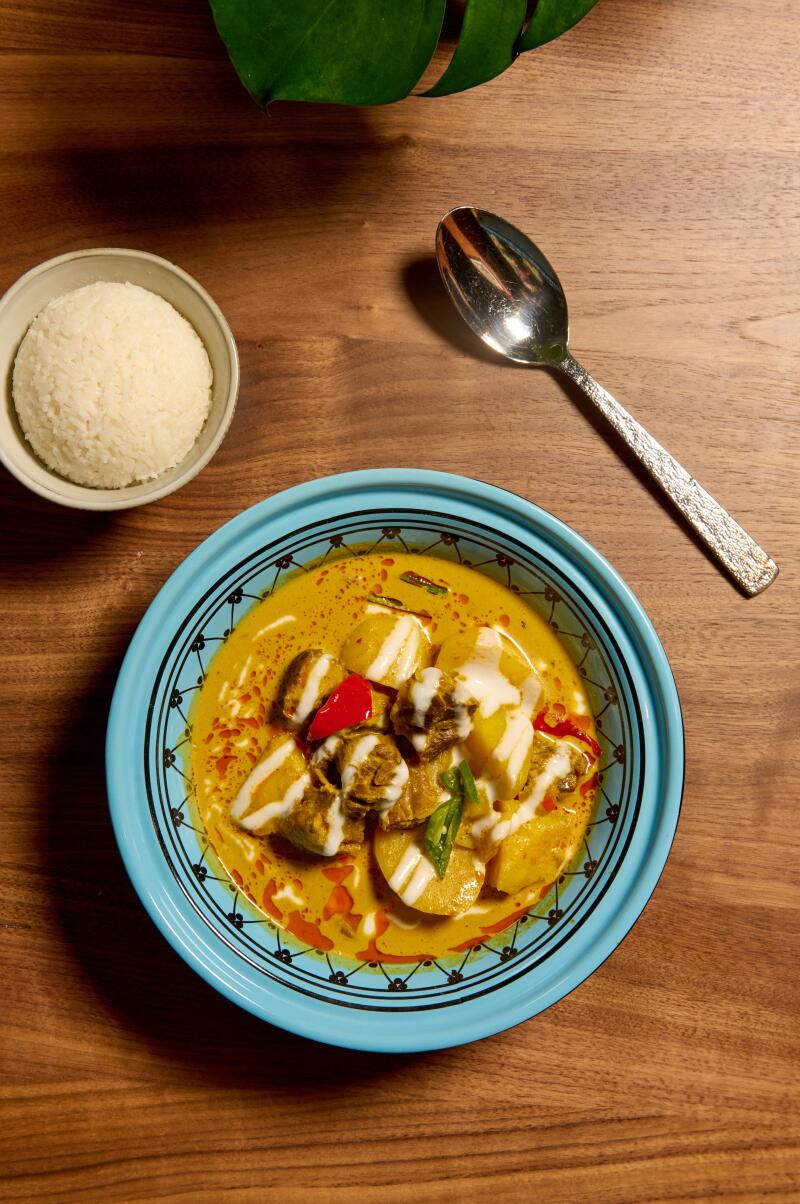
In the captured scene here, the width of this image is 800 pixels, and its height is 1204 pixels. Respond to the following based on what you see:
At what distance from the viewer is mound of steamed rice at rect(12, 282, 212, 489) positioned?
4.68ft

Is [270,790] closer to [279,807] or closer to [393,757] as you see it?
[279,807]

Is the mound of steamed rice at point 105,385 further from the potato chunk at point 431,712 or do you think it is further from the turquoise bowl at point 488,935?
the potato chunk at point 431,712

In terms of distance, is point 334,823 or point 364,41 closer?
point 364,41

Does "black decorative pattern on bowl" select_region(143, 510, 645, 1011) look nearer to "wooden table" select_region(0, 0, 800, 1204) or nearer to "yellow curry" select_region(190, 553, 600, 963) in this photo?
"yellow curry" select_region(190, 553, 600, 963)

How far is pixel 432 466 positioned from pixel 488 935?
0.83 m

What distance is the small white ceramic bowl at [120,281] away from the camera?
1433 mm

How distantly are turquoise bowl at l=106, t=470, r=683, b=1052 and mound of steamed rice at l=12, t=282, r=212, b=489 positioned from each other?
0.22m

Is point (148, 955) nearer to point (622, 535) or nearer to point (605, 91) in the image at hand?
point (622, 535)

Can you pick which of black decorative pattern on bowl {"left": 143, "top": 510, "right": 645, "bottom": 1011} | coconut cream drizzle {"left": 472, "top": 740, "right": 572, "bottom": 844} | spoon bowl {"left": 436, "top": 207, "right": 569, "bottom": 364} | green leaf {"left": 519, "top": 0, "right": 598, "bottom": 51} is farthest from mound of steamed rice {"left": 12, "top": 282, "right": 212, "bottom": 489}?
coconut cream drizzle {"left": 472, "top": 740, "right": 572, "bottom": 844}

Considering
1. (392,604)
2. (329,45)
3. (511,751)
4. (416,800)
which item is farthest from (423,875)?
(329,45)

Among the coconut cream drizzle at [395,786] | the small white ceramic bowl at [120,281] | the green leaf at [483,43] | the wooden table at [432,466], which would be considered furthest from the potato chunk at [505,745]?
the green leaf at [483,43]

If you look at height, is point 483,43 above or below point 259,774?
above

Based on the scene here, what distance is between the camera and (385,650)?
4.96 feet

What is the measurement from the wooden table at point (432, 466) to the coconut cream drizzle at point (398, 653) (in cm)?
31
